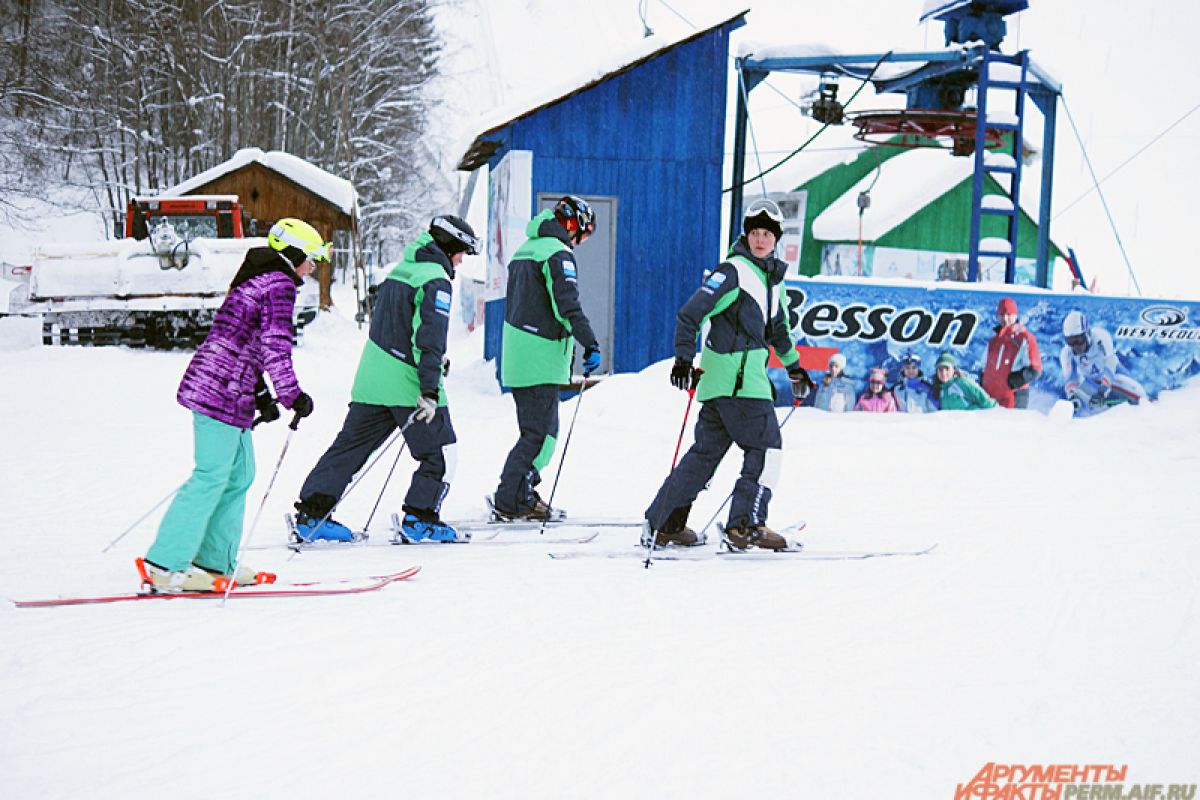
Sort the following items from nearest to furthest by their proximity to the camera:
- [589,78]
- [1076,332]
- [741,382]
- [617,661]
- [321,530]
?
[617,661], [741,382], [321,530], [1076,332], [589,78]

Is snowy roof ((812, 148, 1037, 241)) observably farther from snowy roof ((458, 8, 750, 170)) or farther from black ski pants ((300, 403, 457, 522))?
black ski pants ((300, 403, 457, 522))

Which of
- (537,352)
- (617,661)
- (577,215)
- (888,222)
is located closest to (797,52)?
(577,215)

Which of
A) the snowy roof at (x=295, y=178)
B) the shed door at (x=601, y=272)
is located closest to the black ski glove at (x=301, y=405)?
the shed door at (x=601, y=272)

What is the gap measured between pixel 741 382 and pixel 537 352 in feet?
4.23

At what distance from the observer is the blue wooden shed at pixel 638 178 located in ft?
42.2

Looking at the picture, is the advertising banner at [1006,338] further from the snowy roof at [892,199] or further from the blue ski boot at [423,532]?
the snowy roof at [892,199]

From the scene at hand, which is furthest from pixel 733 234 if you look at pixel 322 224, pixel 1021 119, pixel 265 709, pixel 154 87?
pixel 154 87

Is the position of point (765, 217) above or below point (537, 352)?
above

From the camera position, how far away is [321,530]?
5.56 meters

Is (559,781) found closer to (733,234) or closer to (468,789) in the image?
(468,789)

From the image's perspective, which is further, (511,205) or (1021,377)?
(511,205)

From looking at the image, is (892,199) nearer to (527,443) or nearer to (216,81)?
(216,81)

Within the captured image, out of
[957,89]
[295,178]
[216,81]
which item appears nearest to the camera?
[957,89]

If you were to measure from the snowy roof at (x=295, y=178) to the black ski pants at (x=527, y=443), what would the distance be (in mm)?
21275
